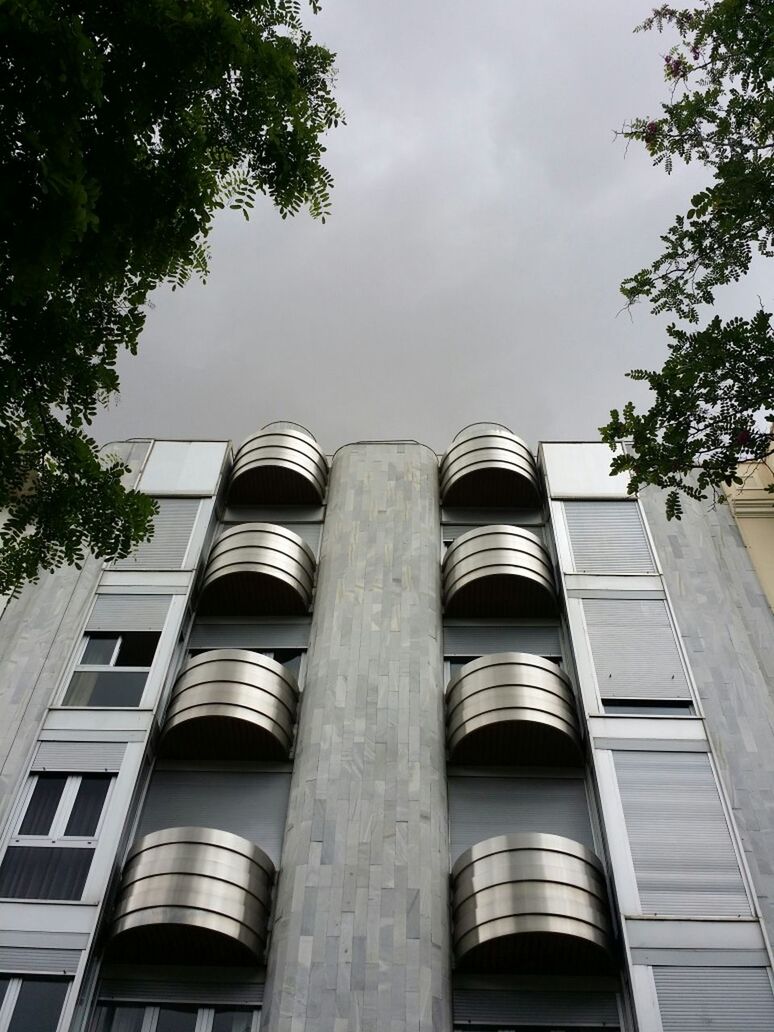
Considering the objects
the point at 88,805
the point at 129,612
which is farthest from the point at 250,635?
the point at 88,805

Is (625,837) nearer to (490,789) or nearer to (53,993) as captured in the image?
(490,789)

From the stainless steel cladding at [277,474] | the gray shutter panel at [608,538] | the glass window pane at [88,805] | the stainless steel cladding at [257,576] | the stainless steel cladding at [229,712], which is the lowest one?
the glass window pane at [88,805]

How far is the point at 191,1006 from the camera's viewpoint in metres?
14.2

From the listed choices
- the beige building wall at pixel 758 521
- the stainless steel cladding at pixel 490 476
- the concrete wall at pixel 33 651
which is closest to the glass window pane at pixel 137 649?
the concrete wall at pixel 33 651

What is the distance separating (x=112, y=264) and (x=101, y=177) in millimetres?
919

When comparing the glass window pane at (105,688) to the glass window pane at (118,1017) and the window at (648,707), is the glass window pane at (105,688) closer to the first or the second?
the glass window pane at (118,1017)

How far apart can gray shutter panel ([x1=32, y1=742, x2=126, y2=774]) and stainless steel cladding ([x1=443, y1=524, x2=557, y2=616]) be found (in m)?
8.02

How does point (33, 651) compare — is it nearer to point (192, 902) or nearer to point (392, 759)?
point (192, 902)

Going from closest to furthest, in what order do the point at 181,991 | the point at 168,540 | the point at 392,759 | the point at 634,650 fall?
the point at 181,991, the point at 392,759, the point at 634,650, the point at 168,540

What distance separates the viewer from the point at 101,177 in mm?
9812

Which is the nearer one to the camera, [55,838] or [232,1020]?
[232,1020]

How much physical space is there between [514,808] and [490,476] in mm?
9532

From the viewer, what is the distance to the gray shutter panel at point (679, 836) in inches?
573

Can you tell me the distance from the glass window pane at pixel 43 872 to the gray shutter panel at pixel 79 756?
5.41 ft
